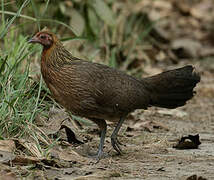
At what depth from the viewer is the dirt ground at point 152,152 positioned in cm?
400

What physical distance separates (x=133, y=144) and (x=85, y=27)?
3.92 meters

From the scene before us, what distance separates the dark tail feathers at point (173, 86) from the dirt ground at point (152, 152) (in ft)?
1.36

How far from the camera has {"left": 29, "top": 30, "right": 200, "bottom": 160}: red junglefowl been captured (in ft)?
16.0

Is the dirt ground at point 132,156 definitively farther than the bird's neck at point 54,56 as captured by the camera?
No

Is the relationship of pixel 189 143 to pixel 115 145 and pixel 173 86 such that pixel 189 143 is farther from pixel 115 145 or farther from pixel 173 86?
pixel 115 145

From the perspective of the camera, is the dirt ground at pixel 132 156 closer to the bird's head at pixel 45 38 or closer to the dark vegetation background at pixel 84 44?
the dark vegetation background at pixel 84 44

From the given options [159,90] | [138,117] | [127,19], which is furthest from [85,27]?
[159,90]

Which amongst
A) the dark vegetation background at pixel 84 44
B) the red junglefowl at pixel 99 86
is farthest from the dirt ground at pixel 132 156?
the red junglefowl at pixel 99 86

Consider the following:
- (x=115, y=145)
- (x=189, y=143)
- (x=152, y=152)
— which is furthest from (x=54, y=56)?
(x=189, y=143)

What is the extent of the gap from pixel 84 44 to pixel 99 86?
12.5ft

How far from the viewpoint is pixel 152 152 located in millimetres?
5078

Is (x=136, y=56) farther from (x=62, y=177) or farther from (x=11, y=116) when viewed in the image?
(x=62, y=177)

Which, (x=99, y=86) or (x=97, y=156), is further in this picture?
(x=99, y=86)

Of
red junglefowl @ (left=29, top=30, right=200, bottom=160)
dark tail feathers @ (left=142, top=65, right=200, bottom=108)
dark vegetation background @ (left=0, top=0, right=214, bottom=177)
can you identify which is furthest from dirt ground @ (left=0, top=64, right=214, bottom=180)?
dark tail feathers @ (left=142, top=65, right=200, bottom=108)
